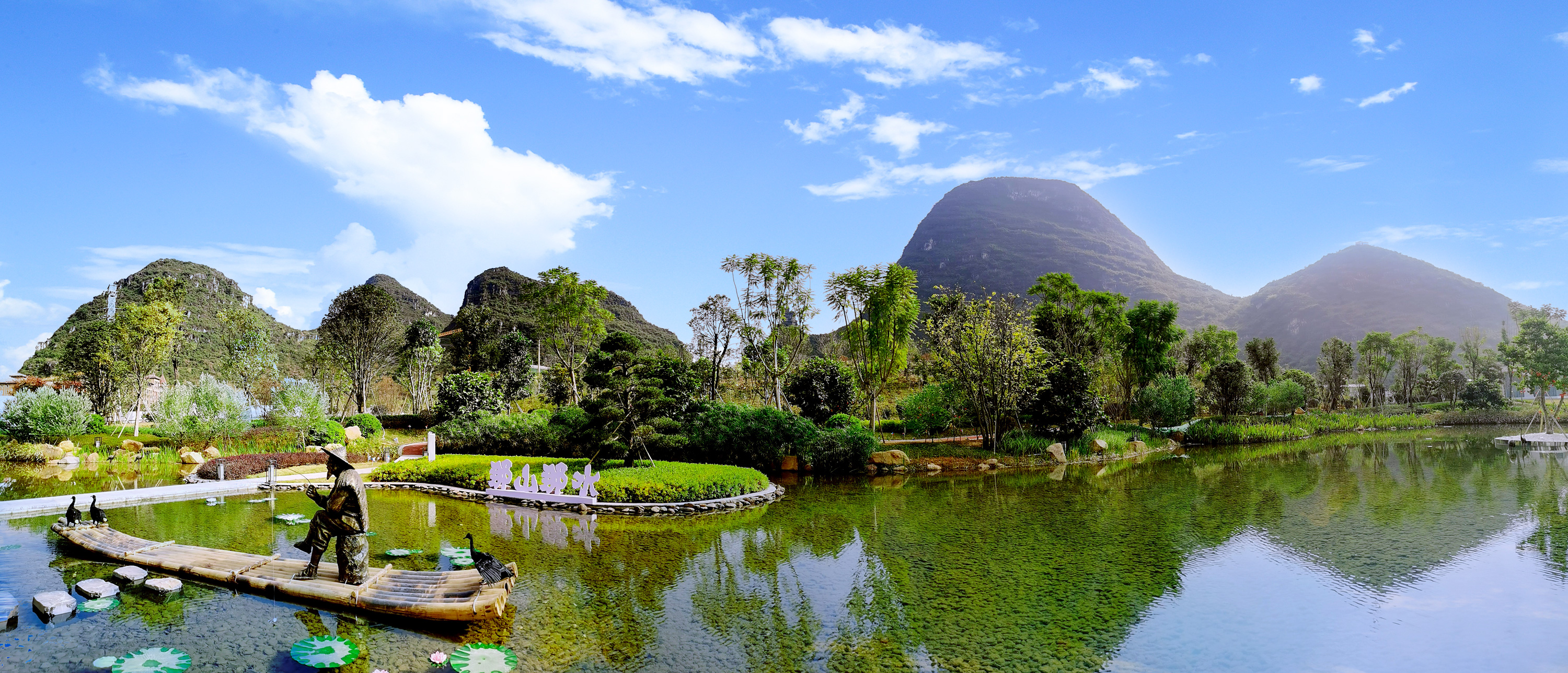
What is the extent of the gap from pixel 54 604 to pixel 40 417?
2379cm

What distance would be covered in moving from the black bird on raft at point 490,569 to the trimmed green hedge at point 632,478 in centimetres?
669

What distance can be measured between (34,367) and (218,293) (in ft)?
39.4

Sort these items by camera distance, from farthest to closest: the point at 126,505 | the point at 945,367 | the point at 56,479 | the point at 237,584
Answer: the point at 945,367 → the point at 56,479 → the point at 126,505 → the point at 237,584

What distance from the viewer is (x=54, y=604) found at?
8281 mm

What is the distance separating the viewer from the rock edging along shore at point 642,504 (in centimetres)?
1488

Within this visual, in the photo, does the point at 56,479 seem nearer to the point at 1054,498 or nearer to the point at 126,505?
the point at 126,505

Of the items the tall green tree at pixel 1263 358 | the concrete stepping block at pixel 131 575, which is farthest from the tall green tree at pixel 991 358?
the tall green tree at pixel 1263 358

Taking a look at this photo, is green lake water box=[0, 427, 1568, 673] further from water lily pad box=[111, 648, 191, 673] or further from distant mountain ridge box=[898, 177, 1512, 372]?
distant mountain ridge box=[898, 177, 1512, 372]

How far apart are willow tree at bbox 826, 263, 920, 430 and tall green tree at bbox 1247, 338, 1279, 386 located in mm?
33208

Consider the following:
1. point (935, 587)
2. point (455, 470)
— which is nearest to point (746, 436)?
point (455, 470)

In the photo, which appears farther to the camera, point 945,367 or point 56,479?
point 945,367

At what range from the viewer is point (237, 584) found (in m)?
9.23

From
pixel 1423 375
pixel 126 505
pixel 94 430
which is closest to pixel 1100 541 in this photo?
pixel 126 505

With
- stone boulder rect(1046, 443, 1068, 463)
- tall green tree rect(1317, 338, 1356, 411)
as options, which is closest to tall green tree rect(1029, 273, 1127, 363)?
stone boulder rect(1046, 443, 1068, 463)
